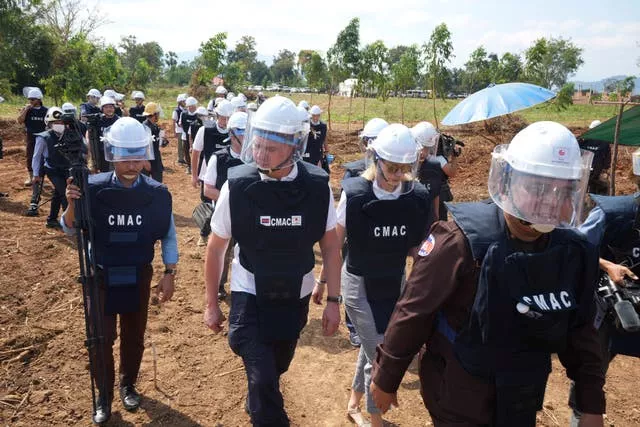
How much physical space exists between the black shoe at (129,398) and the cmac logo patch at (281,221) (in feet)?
6.73

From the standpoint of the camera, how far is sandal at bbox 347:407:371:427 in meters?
3.78

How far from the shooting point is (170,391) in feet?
13.7

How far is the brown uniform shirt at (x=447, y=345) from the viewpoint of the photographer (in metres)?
1.95

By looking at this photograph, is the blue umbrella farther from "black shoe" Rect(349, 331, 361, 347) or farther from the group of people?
"black shoe" Rect(349, 331, 361, 347)

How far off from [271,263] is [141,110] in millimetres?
12732

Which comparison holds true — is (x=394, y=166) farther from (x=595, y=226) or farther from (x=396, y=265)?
(x=595, y=226)

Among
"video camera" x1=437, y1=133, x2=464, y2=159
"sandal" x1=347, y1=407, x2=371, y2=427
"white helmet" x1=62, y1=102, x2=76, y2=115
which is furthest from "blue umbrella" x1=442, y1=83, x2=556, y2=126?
"white helmet" x1=62, y1=102, x2=76, y2=115

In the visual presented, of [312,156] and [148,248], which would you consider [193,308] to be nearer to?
[148,248]

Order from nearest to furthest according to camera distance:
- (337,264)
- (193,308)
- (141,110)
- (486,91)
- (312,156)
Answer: (337,264) < (193,308) < (486,91) < (312,156) < (141,110)

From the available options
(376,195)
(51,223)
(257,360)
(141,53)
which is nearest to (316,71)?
(51,223)

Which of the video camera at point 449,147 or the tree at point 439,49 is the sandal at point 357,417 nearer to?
the video camera at point 449,147

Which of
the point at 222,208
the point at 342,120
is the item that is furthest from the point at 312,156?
the point at 342,120

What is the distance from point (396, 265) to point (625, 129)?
613 centimetres

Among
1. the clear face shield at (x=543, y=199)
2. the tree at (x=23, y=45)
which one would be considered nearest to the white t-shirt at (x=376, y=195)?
the clear face shield at (x=543, y=199)
